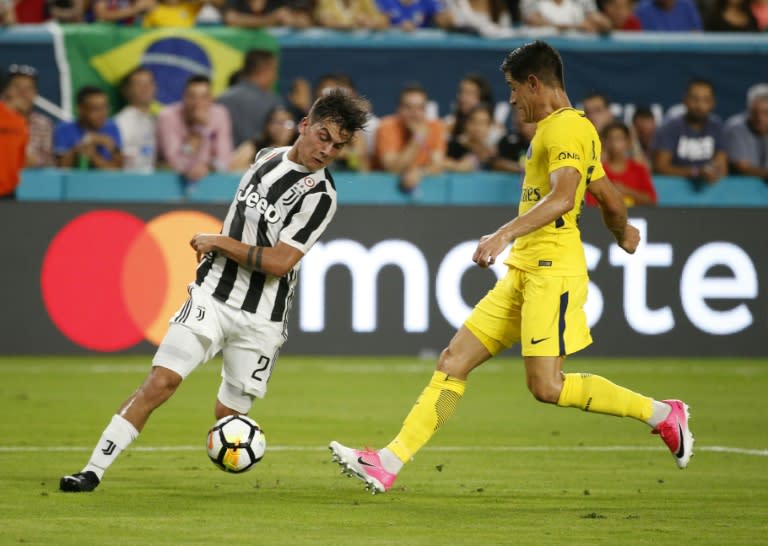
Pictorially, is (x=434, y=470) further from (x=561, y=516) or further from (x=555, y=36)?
(x=555, y=36)

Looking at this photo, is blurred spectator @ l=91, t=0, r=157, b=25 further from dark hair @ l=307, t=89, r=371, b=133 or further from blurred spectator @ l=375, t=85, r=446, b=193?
dark hair @ l=307, t=89, r=371, b=133

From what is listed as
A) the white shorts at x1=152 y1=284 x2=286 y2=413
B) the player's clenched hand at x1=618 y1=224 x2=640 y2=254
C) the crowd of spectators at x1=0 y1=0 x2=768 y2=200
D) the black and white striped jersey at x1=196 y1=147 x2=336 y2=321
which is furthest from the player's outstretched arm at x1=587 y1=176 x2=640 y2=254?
the crowd of spectators at x1=0 y1=0 x2=768 y2=200

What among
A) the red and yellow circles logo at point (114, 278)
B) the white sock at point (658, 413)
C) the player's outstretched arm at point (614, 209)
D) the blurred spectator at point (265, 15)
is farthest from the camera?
the blurred spectator at point (265, 15)

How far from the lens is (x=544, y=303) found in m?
7.43

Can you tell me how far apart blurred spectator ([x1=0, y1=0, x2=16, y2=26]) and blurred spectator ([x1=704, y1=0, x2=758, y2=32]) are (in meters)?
8.09

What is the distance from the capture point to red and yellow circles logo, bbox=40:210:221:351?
555 inches

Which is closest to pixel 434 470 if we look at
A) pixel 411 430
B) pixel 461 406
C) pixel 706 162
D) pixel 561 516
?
pixel 411 430

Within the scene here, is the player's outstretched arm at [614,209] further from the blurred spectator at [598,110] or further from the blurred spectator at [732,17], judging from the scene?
the blurred spectator at [732,17]

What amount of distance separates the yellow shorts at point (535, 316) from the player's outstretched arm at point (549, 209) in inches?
17.3

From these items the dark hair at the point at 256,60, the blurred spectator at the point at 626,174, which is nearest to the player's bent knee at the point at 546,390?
the blurred spectator at the point at 626,174

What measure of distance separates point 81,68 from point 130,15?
0.86 metres

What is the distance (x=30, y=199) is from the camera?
14.3 metres

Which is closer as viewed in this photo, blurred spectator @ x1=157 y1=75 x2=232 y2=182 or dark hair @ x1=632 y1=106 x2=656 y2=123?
blurred spectator @ x1=157 y1=75 x2=232 y2=182

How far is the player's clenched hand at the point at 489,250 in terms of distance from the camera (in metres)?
6.83
